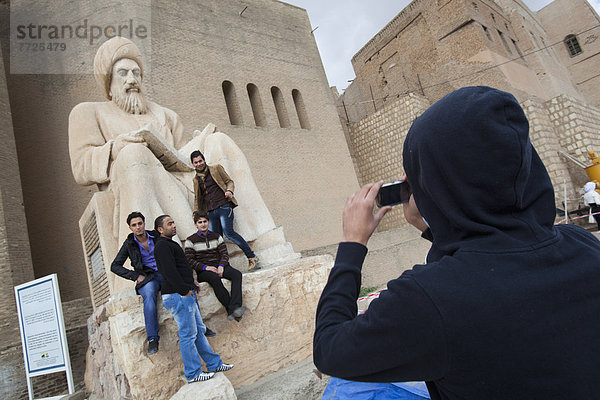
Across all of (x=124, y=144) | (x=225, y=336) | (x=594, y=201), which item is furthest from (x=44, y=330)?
(x=594, y=201)

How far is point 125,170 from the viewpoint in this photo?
3.23 metres

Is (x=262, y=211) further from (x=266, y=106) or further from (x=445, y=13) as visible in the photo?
(x=445, y=13)

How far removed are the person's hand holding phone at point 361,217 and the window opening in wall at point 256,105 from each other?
12.3m

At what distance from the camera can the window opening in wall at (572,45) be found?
2142 centimetres

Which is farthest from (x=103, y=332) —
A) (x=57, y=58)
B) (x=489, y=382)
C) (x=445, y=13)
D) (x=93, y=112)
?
(x=445, y=13)

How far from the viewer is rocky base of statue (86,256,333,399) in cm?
250

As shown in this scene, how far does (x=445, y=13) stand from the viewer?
52.6ft

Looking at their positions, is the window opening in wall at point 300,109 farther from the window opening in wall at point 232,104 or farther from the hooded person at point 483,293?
the hooded person at point 483,293

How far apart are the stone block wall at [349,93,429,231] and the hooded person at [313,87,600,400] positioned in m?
13.9

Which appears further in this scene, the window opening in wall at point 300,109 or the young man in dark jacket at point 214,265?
the window opening in wall at point 300,109

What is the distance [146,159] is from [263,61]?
37.0ft

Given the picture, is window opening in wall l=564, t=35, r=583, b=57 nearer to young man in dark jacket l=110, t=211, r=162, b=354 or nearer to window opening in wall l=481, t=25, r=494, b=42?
Answer: window opening in wall l=481, t=25, r=494, b=42

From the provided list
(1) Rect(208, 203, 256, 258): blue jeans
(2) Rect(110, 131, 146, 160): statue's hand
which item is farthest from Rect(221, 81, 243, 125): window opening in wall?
(1) Rect(208, 203, 256, 258): blue jeans

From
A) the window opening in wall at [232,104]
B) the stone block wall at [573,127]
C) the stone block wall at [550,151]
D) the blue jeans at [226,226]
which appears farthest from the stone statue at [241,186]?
the stone block wall at [573,127]
